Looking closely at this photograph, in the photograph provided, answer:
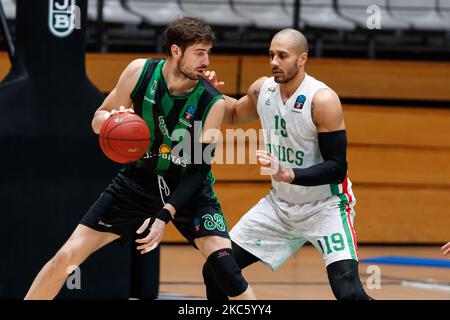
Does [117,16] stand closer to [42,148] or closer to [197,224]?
[42,148]

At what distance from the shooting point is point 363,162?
36.8 ft

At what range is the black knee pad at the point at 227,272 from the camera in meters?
5.23

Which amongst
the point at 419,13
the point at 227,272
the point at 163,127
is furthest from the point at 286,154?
the point at 419,13

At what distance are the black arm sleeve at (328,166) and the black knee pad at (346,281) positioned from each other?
441 millimetres

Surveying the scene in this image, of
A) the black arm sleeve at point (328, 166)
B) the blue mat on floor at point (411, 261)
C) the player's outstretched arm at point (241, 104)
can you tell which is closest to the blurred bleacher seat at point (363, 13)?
the blue mat on floor at point (411, 261)

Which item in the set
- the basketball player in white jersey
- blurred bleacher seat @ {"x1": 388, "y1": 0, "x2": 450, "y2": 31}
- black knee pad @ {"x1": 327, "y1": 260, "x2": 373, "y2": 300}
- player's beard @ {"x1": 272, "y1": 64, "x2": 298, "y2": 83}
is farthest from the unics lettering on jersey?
blurred bleacher seat @ {"x1": 388, "y1": 0, "x2": 450, "y2": 31}

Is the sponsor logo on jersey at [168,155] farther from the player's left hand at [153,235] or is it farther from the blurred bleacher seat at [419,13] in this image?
the blurred bleacher seat at [419,13]

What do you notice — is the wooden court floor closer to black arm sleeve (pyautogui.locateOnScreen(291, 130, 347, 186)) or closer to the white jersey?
the white jersey

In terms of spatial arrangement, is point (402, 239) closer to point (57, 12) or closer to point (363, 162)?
point (363, 162)

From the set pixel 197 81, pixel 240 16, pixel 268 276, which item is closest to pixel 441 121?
pixel 240 16

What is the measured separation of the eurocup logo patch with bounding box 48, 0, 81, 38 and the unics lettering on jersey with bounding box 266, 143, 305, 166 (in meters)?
1.79

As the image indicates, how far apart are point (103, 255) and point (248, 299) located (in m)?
1.99

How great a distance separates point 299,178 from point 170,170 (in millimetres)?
723

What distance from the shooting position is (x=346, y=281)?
17.2 feet
